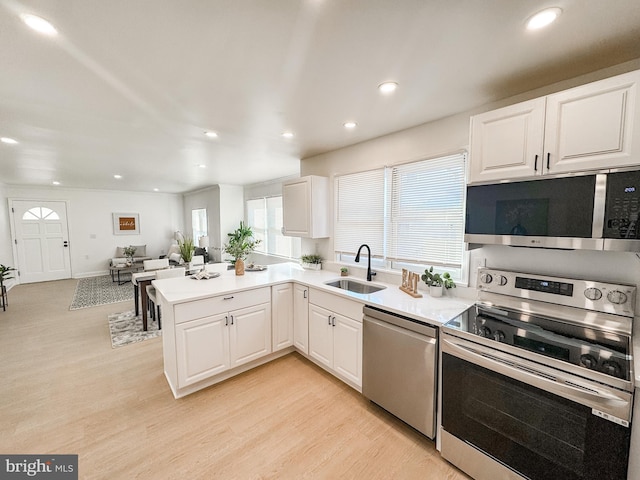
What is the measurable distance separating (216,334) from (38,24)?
2288 mm

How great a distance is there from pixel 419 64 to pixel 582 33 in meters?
0.75

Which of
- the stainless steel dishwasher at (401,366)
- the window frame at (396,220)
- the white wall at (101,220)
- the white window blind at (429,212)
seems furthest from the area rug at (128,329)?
the white wall at (101,220)

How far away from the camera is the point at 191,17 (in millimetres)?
1179

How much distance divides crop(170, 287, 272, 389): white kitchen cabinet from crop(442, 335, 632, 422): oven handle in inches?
73.2

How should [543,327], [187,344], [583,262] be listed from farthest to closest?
[187,344] → [583,262] → [543,327]

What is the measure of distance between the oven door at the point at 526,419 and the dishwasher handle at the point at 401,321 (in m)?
0.13

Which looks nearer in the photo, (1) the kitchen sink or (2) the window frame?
(2) the window frame

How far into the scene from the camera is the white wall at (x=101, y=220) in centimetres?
683

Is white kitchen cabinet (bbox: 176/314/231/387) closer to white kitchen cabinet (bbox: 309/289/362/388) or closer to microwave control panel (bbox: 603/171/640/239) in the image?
white kitchen cabinet (bbox: 309/289/362/388)

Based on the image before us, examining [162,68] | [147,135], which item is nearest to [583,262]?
[162,68]

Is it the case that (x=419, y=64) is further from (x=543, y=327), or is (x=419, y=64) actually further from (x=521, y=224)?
(x=543, y=327)

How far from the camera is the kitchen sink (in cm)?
276

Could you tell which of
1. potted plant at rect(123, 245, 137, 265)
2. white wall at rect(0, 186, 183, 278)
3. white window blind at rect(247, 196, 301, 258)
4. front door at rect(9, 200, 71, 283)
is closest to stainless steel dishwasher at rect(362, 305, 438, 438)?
white window blind at rect(247, 196, 301, 258)

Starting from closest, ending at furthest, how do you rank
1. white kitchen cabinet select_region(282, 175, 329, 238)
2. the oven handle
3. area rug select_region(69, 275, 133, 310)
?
the oven handle, white kitchen cabinet select_region(282, 175, 329, 238), area rug select_region(69, 275, 133, 310)
